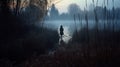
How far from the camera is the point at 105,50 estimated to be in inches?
222

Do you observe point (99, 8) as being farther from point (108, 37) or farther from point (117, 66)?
point (117, 66)

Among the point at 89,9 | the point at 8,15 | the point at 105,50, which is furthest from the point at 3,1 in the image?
the point at 105,50

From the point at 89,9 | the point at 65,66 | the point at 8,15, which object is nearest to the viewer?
the point at 65,66

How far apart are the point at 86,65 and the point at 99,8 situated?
1.88 metres

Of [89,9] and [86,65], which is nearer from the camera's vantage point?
[86,65]

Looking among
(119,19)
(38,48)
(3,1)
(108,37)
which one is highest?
(3,1)

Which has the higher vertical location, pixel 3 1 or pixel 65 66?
pixel 3 1

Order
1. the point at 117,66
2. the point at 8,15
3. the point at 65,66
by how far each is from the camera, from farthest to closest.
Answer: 1. the point at 8,15
2. the point at 65,66
3. the point at 117,66

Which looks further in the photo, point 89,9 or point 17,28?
point 17,28

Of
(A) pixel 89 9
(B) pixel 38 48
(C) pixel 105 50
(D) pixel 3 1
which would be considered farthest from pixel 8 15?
(C) pixel 105 50

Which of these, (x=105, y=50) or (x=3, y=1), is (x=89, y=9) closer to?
(x=105, y=50)

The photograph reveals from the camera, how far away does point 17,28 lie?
1644cm

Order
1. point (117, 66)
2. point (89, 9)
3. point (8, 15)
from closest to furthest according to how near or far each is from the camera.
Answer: point (117, 66) → point (89, 9) → point (8, 15)

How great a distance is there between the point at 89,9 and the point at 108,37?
0.94 meters
